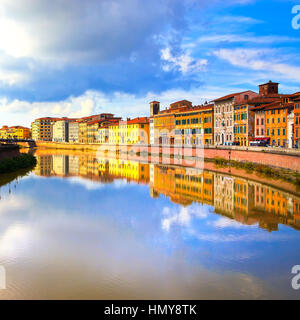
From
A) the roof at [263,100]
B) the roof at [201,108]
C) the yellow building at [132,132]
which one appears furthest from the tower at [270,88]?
the yellow building at [132,132]

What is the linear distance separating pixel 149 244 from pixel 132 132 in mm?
82638

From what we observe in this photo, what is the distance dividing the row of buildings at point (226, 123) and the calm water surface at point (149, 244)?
19934mm

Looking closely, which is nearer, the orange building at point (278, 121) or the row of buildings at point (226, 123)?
the orange building at point (278, 121)

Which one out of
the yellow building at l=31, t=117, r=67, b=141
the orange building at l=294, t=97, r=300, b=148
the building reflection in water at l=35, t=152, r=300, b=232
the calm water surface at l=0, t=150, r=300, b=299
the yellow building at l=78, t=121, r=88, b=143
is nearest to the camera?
the calm water surface at l=0, t=150, r=300, b=299

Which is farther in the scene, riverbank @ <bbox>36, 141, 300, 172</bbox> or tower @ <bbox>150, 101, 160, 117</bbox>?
tower @ <bbox>150, 101, 160, 117</bbox>

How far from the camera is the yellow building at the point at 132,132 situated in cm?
9256

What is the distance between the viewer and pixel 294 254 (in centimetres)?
Result: 1302

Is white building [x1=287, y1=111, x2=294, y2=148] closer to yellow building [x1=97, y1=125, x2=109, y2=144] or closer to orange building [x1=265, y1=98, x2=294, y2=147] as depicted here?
orange building [x1=265, y1=98, x2=294, y2=147]

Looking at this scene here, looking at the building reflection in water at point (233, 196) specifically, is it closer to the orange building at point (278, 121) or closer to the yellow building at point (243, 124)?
the orange building at point (278, 121)

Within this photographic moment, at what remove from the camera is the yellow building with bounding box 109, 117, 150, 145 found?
92.6 m

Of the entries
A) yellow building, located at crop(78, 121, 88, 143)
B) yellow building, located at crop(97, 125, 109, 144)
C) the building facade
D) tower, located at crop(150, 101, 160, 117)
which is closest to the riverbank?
the building facade

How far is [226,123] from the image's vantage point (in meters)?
57.7

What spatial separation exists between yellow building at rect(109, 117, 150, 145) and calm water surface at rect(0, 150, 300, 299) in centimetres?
6595
